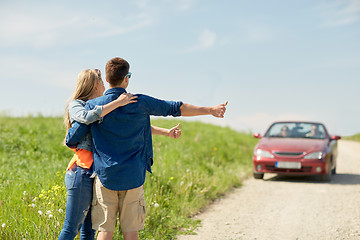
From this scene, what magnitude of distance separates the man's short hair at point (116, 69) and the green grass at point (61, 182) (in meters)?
1.82

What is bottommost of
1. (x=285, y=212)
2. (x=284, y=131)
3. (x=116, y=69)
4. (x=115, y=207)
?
(x=285, y=212)

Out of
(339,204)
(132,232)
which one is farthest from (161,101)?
(339,204)

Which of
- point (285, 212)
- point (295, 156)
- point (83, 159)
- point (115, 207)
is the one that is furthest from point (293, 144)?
point (83, 159)

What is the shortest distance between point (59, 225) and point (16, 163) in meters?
4.69

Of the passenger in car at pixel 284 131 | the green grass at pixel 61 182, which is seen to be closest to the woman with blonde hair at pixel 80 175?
the green grass at pixel 61 182

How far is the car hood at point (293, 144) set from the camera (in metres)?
10.9

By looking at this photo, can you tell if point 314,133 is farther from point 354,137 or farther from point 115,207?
point 354,137

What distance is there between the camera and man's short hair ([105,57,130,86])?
3461 millimetres

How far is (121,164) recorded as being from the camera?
11.4 ft

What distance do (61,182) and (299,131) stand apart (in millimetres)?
8557

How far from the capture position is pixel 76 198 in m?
3.57

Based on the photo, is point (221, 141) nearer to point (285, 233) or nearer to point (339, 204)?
point (339, 204)

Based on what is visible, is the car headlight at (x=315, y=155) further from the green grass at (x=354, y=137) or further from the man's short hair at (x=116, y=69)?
the green grass at (x=354, y=137)

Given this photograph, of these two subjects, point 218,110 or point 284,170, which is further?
point 284,170
